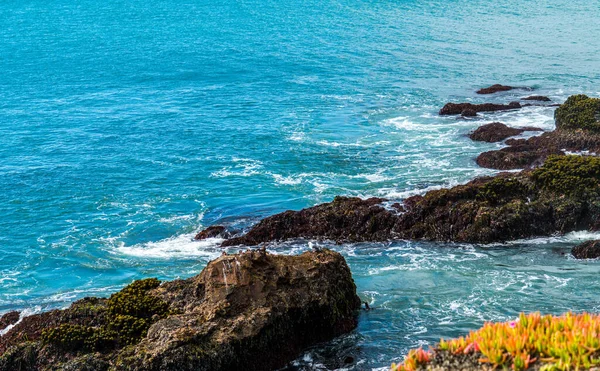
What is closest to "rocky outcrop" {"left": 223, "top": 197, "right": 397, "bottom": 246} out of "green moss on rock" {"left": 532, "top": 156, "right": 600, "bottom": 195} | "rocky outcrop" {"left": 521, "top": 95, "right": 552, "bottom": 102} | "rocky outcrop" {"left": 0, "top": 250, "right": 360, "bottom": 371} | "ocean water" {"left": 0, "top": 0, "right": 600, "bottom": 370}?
"ocean water" {"left": 0, "top": 0, "right": 600, "bottom": 370}

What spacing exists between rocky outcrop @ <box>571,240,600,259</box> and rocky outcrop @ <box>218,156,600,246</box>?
2.40m

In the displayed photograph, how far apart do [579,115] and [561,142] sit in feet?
9.78

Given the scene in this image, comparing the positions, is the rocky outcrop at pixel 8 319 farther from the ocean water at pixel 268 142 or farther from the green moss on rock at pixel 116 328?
the green moss on rock at pixel 116 328

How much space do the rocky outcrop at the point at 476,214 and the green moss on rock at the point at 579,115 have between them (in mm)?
11898

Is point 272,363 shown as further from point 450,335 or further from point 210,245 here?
point 210,245

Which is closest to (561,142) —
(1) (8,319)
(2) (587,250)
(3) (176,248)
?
(2) (587,250)

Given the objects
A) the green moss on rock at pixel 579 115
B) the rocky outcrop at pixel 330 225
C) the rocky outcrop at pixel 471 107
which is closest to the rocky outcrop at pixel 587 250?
the rocky outcrop at pixel 330 225

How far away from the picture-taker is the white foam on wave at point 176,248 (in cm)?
3575

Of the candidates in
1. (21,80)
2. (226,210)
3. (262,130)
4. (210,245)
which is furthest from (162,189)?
(21,80)

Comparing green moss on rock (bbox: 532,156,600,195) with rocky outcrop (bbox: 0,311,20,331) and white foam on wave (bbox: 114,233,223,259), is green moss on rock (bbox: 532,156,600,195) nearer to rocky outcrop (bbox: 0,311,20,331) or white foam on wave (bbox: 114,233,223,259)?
white foam on wave (bbox: 114,233,223,259)

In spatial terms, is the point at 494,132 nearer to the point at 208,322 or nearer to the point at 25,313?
the point at 25,313

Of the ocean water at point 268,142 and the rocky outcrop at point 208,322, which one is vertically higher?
the ocean water at point 268,142

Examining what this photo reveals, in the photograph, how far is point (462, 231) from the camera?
3425 centimetres

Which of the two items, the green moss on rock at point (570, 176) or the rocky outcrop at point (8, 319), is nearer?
the rocky outcrop at point (8, 319)
